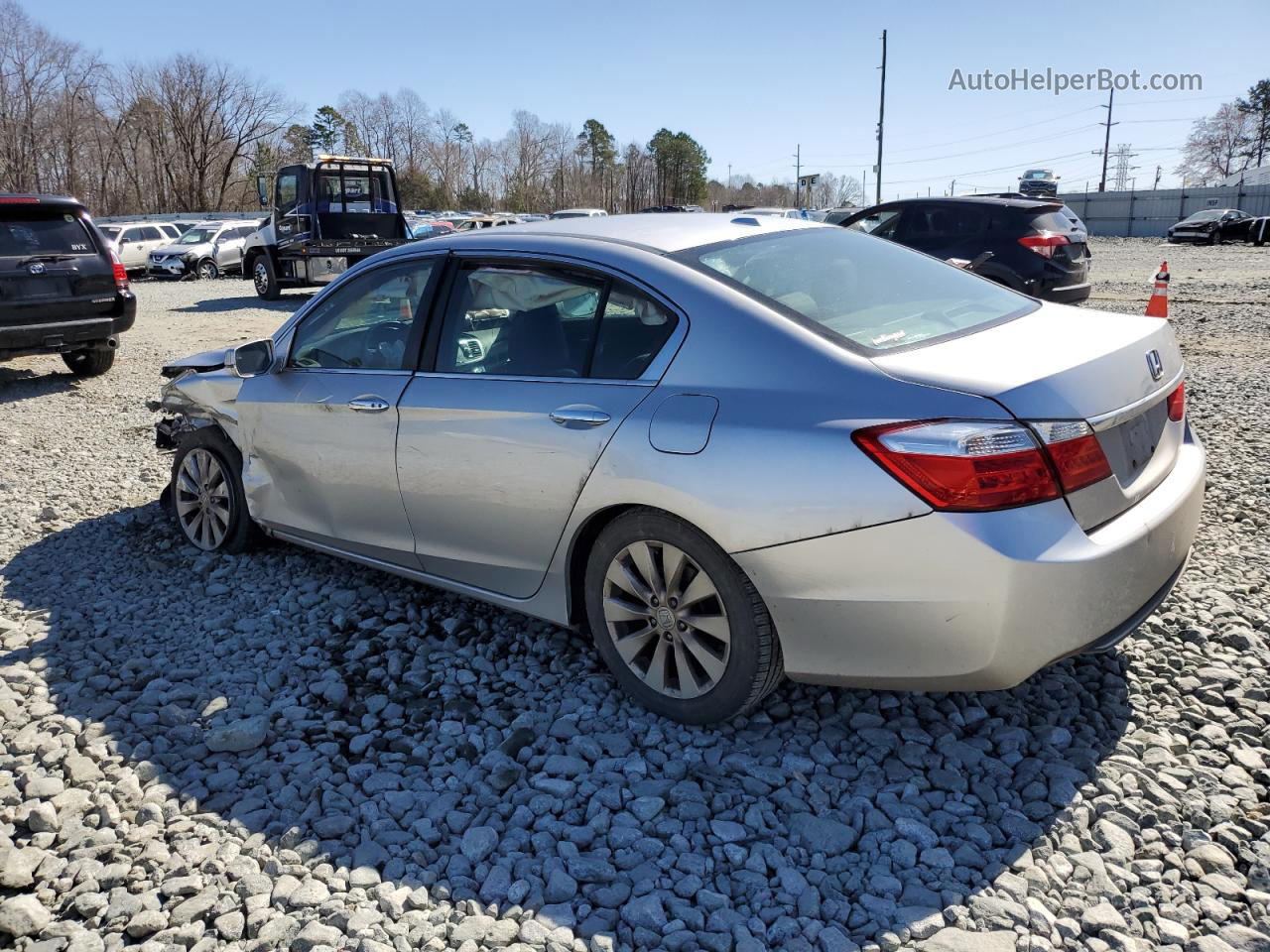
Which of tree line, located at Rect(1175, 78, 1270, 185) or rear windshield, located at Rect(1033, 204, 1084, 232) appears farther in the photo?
tree line, located at Rect(1175, 78, 1270, 185)

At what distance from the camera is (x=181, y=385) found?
516 centimetres

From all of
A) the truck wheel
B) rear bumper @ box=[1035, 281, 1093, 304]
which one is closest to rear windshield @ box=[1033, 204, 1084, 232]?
rear bumper @ box=[1035, 281, 1093, 304]

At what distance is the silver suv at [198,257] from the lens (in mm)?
28156

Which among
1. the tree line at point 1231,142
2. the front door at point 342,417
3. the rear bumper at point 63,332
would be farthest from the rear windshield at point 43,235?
the tree line at point 1231,142

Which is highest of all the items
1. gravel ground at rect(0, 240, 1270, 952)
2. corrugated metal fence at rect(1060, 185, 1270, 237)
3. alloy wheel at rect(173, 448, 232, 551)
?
corrugated metal fence at rect(1060, 185, 1270, 237)

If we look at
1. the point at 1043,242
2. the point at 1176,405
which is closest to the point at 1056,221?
the point at 1043,242

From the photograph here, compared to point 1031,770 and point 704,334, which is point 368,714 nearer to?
point 704,334

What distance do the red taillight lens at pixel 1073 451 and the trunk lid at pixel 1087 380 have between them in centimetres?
2

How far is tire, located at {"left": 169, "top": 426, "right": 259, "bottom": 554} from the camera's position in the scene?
4957 mm

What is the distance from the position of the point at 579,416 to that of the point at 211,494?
278 centimetres

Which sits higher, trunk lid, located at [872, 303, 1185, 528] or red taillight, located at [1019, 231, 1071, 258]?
red taillight, located at [1019, 231, 1071, 258]

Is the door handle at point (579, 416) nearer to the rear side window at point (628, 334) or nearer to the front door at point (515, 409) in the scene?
the front door at point (515, 409)

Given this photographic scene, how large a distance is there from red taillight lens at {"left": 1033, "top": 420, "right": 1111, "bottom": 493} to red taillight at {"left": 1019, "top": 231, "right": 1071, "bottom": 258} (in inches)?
359

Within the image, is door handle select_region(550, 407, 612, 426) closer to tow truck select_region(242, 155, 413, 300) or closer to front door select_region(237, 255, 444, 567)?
front door select_region(237, 255, 444, 567)
